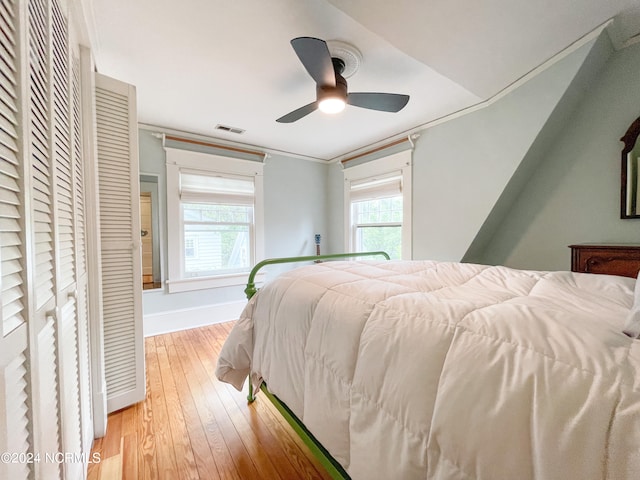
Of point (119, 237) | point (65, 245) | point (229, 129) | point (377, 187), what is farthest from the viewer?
point (377, 187)

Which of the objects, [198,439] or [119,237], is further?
[119,237]

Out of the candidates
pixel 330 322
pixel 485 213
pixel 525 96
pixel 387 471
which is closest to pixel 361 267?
pixel 330 322

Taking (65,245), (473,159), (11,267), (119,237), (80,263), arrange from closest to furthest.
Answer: (11,267)
(65,245)
(80,263)
(119,237)
(473,159)

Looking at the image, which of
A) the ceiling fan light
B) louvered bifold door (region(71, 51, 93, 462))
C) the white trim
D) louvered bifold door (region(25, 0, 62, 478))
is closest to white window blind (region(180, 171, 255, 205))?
the white trim

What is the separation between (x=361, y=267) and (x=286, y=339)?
0.60m

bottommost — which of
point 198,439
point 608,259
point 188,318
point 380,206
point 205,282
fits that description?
point 198,439

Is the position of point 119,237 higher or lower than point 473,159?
lower

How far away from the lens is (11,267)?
0.51 metres

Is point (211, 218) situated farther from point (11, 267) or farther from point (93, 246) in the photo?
point (11, 267)

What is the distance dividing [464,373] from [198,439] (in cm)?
153

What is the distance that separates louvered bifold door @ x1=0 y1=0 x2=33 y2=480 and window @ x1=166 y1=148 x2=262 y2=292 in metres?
2.56

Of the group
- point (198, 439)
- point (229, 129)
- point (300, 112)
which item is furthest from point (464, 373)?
point (229, 129)

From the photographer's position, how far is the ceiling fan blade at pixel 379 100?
1.76 metres

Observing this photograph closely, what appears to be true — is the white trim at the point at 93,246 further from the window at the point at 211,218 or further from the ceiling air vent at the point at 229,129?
the window at the point at 211,218
